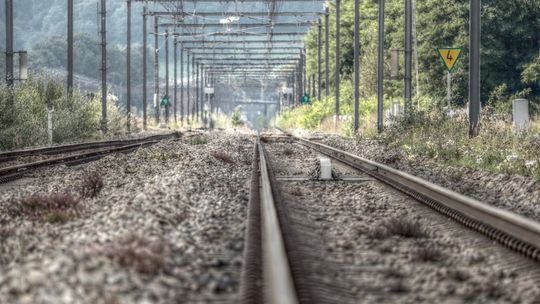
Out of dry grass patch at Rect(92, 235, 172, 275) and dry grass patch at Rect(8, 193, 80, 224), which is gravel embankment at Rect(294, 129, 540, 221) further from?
dry grass patch at Rect(8, 193, 80, 224)

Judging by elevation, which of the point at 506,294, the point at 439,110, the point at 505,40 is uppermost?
the point at 505,40

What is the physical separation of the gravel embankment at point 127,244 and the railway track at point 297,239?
164 mm

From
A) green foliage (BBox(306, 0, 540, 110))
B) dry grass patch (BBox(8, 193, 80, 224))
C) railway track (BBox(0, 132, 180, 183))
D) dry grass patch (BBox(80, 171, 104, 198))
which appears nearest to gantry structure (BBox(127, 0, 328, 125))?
green foliage (BBox(306, 0, 540, 110))

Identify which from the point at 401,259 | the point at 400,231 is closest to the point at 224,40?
the point at 400,231

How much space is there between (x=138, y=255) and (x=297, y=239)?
6.44ft

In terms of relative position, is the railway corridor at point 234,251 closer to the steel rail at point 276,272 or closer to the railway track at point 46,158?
the steel rail at point 276,272

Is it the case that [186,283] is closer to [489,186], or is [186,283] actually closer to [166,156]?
[489,186]

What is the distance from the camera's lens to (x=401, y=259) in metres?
6.61

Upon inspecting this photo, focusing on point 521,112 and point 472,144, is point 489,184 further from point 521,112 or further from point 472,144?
point 521,112

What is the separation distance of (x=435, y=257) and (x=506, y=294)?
4.16ft

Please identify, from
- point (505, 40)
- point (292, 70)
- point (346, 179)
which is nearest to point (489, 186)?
point (346, 179)

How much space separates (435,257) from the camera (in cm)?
662

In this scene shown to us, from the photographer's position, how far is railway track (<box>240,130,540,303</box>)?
4.96 m

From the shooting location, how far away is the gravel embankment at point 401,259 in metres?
5.39
